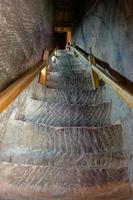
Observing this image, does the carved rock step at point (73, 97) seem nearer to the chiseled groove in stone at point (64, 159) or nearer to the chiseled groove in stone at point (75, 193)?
the chiseled groove in stone at point (64, 159)

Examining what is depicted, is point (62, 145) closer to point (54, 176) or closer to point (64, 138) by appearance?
point (64, 138)

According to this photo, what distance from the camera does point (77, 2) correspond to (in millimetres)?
7043

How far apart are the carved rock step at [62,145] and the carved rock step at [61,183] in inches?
4.2

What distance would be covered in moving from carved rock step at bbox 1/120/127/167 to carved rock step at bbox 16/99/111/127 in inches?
10.1

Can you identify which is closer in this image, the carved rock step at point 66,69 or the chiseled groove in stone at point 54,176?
the chiseled groove in stone at point 54,176

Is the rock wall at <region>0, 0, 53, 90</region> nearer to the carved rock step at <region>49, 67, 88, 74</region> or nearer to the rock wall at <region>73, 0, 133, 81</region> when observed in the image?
the rock wall at <region>73, 0, 133, 81</region>

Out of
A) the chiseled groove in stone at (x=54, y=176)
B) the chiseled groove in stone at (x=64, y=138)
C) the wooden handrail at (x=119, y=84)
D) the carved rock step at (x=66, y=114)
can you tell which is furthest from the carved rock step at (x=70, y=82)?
the chiseled groove in stone at (x=54, y=176)

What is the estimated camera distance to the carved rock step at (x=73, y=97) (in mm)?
2611

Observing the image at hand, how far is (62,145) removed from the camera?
187 centimetres

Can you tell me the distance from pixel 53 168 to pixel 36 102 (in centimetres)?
81

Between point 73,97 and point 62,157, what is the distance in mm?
939

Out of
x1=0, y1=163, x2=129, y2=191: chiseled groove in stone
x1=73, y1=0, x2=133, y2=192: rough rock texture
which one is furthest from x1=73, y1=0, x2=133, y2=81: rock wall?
x1=0, y1=163, x2=129, y2=191: chiseled groove in stone

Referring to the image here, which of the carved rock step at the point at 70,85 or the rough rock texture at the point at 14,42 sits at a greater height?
the rough rock texture at the point at 14,42

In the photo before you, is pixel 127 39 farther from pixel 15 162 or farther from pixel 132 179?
pixel 15 162
